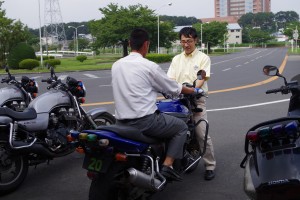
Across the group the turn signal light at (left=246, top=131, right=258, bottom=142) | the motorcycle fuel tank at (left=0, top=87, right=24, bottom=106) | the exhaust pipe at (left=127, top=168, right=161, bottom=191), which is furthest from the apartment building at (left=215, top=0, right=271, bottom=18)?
the turn signal light at (left=246, top=131, right=258, bottom=142)

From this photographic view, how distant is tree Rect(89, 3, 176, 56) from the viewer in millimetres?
50750

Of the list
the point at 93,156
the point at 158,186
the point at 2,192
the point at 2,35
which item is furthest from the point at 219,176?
the point at 2,35

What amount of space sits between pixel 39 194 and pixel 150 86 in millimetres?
1956

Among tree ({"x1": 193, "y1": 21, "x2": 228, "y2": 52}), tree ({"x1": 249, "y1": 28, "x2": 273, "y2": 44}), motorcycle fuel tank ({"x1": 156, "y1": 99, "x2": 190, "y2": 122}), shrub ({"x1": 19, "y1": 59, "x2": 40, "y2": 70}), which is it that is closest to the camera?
motorcycle fuel tank ({"x1": 156, "y1": 99, "x2": 190, "y2": 122})

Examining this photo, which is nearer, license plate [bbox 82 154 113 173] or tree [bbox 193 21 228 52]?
license plate [bbox 82 154 113 173]

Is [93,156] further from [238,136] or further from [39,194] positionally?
[238,136]

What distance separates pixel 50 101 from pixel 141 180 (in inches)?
90.3

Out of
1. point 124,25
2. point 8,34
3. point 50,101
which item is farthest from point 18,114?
point 124,25

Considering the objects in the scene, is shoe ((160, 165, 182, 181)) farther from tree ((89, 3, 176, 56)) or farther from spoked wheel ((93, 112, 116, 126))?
tree ((89, 3, 176, 56))

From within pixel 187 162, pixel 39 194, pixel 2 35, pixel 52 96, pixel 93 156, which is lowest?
pixel 39 194

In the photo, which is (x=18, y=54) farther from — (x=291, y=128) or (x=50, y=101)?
(x=291, y=128)

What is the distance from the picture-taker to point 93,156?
3.46 meters

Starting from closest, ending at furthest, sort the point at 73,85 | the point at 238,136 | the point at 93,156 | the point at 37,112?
1. the point at 93,156
2. the point at 37,112
3. the point at 73,85
4. the point at 238,136

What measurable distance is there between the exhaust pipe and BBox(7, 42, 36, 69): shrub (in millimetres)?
30225
